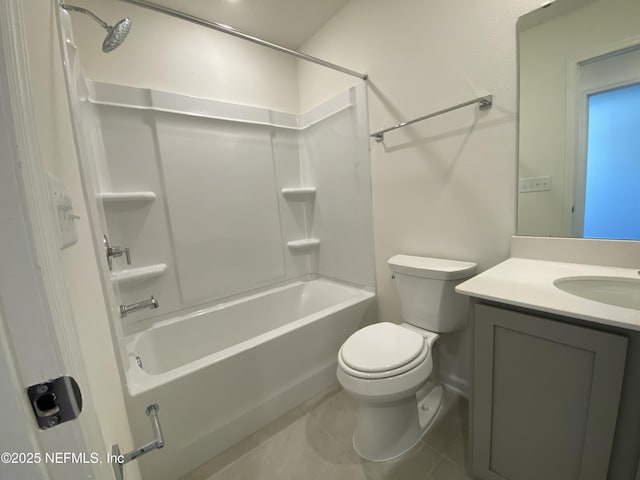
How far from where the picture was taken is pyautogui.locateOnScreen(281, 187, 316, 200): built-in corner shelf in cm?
230

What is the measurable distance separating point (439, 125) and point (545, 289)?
0.98 metres

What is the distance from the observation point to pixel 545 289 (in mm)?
899

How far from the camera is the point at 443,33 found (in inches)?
54.1

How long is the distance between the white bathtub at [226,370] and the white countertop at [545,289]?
0.95 meters

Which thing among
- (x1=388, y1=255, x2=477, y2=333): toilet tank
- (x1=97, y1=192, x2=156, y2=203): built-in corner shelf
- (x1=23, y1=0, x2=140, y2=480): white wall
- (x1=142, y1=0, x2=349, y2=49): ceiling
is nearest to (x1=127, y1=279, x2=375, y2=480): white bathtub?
(x1=388, y1=255, x2=477, y2=333): toilet tank

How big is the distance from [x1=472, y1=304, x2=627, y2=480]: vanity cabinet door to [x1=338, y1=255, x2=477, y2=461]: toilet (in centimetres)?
28

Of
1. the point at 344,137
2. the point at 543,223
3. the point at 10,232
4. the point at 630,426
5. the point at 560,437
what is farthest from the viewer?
the point at 344,137

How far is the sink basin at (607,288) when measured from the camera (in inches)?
36.9

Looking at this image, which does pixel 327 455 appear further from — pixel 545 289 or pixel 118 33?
pixel 118 33

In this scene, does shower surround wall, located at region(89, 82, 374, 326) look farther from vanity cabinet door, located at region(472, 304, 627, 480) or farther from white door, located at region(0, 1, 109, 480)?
white door, located at region(0, 1, 109, 480)

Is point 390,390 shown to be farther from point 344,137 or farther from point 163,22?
point 163,22

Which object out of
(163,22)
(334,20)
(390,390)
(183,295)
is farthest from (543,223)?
(163,22)

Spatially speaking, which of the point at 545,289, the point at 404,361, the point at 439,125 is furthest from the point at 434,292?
the point at 439,125

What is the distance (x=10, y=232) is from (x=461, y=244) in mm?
1620
